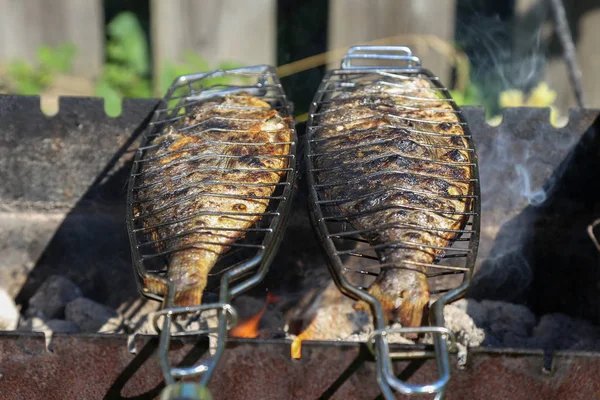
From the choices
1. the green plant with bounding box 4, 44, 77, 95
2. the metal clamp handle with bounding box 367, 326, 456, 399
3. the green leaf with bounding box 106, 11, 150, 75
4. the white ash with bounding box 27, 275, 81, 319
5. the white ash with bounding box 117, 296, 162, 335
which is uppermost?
the green leaf with bounding box 106, 11, 150, 75

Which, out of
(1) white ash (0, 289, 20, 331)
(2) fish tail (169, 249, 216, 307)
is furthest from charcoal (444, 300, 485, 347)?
(1) white ash (0, 289, 20, 331)

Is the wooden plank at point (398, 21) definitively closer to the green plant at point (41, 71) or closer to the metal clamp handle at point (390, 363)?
the green plant at point (41, 71)

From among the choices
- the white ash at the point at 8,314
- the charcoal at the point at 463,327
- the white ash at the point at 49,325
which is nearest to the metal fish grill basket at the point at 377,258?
the charcoal at the point at 463,327

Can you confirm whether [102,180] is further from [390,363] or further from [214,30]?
[214,30]

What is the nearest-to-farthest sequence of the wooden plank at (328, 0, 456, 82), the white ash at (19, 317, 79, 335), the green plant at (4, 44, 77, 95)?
1. the white ash at (19, 317, 79, 335)
2. the wooden plank at (328, 0, 456, 82)
3. the green plant at (4, 44, 77, 95)

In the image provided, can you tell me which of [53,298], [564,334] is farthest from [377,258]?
[53,298]

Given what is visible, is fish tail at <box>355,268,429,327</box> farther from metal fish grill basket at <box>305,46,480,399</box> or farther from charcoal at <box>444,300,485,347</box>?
charcoal at <box>444,300,485,347</box>

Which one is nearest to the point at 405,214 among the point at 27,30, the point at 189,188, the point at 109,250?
the point at 189,188
